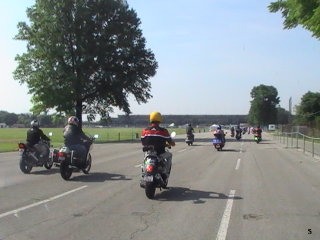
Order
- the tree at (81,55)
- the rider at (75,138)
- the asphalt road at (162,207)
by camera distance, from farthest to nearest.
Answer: the tree at (81,55)
the rider at (75,138)
the asphalt road at (162,207)

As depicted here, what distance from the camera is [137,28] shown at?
196ft

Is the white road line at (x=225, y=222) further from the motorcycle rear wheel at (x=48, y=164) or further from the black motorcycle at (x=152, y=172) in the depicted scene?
the motorcycle rear wheel at (x=48, y=164)

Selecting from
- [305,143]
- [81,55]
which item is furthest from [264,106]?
[305,143]

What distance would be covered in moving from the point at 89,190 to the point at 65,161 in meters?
2.45

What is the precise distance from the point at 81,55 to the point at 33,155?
39.2 meters

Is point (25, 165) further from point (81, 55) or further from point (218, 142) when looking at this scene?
point (81, 55)

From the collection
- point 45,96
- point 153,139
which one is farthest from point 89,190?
point 45,96

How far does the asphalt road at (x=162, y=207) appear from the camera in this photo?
25.8ft

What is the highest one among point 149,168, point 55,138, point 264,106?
point 264,106

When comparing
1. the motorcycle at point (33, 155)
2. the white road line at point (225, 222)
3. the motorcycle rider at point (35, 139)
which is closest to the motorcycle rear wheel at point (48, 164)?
the motorcycle at point (33, 155)

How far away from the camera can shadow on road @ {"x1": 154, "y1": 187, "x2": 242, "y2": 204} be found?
1119 cm

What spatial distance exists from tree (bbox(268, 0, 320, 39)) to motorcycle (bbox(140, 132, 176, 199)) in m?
6.09

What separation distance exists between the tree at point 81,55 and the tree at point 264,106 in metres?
103

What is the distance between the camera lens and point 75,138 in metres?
15.7
